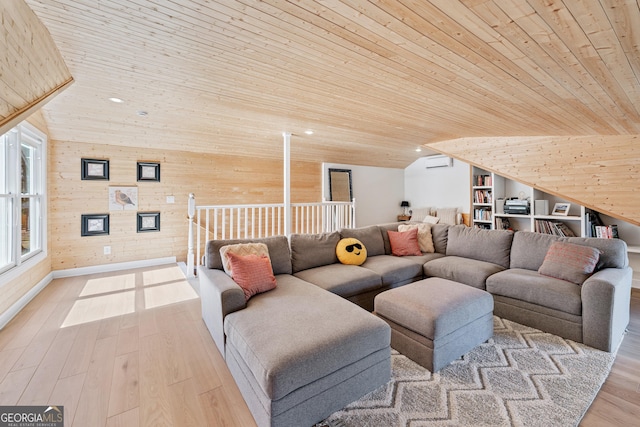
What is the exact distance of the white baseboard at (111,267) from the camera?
4258mm

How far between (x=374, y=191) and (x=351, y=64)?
16.3 ft

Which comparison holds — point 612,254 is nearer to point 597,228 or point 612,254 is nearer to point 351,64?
point 597,228

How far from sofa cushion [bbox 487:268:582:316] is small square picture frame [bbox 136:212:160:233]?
5129 millimetres

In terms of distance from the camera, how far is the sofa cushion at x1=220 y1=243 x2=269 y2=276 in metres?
2.42

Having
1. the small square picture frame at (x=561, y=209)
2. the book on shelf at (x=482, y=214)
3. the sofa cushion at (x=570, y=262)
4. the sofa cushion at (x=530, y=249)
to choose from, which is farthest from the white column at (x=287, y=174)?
the small square picture frame at (x=561, y=209)

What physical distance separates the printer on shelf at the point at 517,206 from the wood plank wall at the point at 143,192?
4223mm

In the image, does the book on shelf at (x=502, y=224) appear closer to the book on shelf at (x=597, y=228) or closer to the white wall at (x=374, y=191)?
the book on shelf at (x=597, y=228)

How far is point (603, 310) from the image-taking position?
2193 mm

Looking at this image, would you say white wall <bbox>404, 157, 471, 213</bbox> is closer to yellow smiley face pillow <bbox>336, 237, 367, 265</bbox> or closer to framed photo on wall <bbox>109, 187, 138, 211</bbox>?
yellow smiley face pillow <bbox>336, 237, 367, 265</bbox>

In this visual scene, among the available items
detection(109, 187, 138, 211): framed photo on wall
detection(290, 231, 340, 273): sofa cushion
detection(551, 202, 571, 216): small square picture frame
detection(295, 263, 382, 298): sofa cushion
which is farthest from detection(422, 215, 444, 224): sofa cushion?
detection(109, 187, 138, 211): framed photo on wall

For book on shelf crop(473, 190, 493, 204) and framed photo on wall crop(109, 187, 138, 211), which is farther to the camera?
book on shelf crop(473, 190, 493, 204)

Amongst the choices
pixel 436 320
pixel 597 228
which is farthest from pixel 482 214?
pixel 436 320

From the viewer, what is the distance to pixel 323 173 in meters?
6.41

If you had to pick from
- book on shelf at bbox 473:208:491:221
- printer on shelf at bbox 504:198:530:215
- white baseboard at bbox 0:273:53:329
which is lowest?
white baseboard at bbox 0:273:53:329
